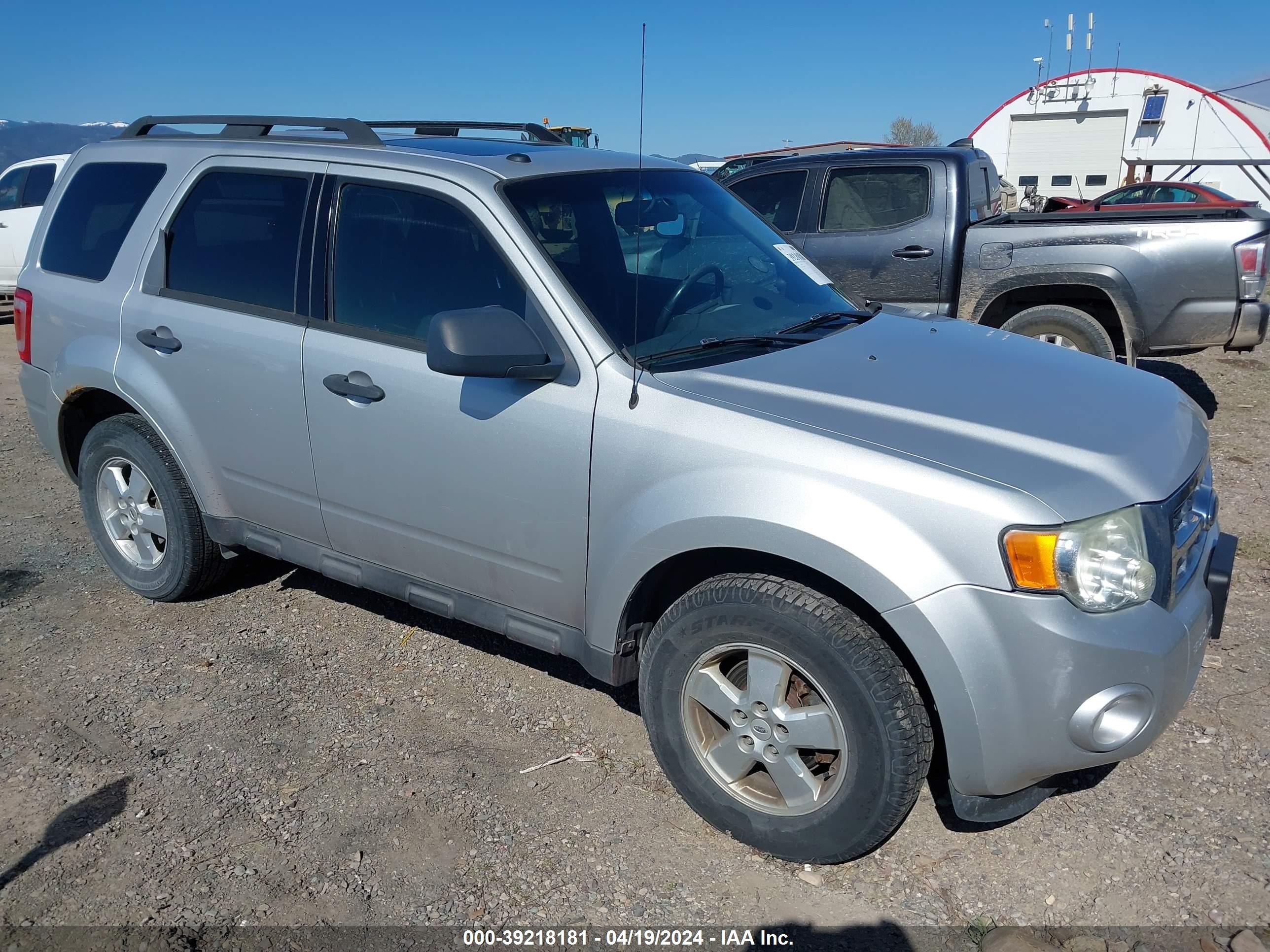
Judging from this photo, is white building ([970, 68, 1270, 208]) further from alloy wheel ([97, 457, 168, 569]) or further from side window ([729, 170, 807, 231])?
alloy wheel ([97, 457, 168, 569])

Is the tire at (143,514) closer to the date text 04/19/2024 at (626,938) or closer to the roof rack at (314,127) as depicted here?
the roof rack at (314,127)

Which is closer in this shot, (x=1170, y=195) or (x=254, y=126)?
(x=254, y=126)

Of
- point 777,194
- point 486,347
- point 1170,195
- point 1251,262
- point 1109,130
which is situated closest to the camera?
point 486,347

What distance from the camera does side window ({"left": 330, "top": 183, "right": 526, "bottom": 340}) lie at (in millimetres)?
3174

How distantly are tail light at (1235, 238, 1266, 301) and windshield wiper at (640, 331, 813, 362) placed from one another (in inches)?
192

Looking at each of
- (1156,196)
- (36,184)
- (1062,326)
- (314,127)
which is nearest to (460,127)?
(314,127)

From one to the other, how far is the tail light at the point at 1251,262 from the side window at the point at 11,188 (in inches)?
544

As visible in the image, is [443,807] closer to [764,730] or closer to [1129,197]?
[764,730]

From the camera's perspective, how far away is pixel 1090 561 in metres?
2.31

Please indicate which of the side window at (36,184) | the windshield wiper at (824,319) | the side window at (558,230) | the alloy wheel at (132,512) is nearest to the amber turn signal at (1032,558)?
the windshield wiper at (824,319)

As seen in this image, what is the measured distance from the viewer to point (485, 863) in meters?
2.83

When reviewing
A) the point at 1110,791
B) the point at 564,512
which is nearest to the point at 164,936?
the point at 564,512

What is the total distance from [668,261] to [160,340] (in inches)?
80.4

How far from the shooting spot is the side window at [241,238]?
3.61 meters
